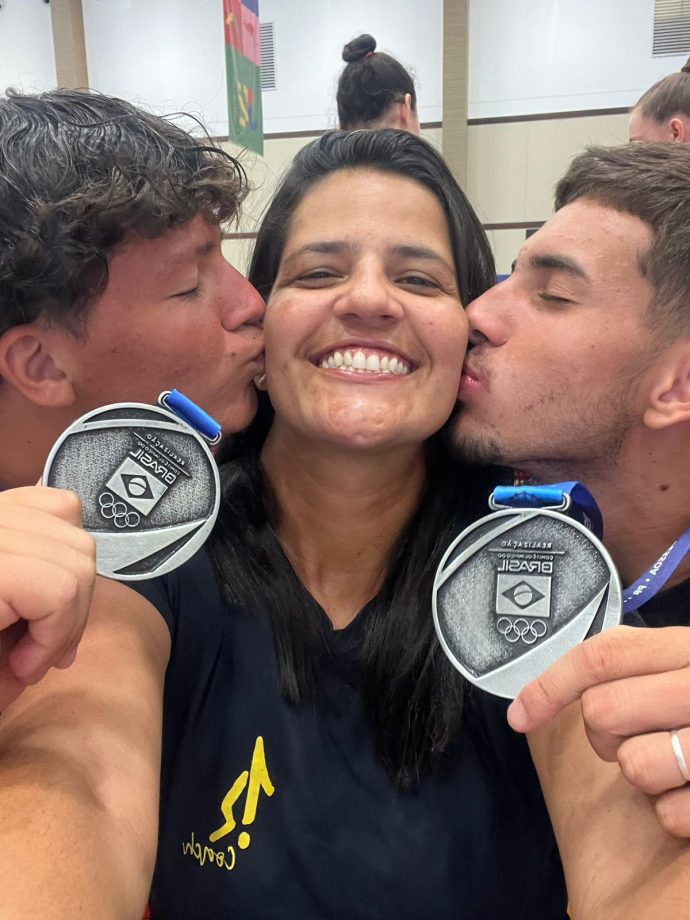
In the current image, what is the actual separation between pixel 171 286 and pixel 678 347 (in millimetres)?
852

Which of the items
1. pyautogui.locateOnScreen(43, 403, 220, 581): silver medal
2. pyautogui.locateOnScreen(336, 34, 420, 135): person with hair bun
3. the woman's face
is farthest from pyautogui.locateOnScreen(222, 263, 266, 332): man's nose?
pyautogui.locateOnScreen(336, 34, 420, 135): person with hair bun

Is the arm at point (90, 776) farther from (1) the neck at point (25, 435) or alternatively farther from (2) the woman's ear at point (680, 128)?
(2) the woman's ear at point (680, 128)

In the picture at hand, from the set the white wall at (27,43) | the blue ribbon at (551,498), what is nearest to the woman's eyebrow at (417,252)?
the blue ribbon at (551,498)

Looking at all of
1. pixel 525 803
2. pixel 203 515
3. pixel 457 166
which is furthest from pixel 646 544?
pixel 457 166

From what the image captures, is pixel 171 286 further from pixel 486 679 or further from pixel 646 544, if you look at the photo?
pixel 646 544

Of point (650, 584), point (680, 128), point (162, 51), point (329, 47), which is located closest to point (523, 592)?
point (650, 584)

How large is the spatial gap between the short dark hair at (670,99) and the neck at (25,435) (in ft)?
8.04

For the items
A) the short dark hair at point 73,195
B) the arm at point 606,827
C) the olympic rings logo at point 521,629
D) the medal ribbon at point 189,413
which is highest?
the short dark hair at point 73,195

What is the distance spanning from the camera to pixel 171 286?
114 centimetres

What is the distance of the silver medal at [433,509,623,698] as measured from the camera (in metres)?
0.86

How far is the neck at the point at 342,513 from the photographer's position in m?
1.30

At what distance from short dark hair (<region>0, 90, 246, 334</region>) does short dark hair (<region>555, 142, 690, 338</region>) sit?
716 millimetres

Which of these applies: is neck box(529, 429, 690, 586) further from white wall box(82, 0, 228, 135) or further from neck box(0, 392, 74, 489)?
white wall box(82, 0, 228, 135)

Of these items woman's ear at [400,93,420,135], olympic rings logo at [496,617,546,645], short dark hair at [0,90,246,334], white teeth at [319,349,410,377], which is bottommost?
olympic rings logo at [496,617,546,645]
